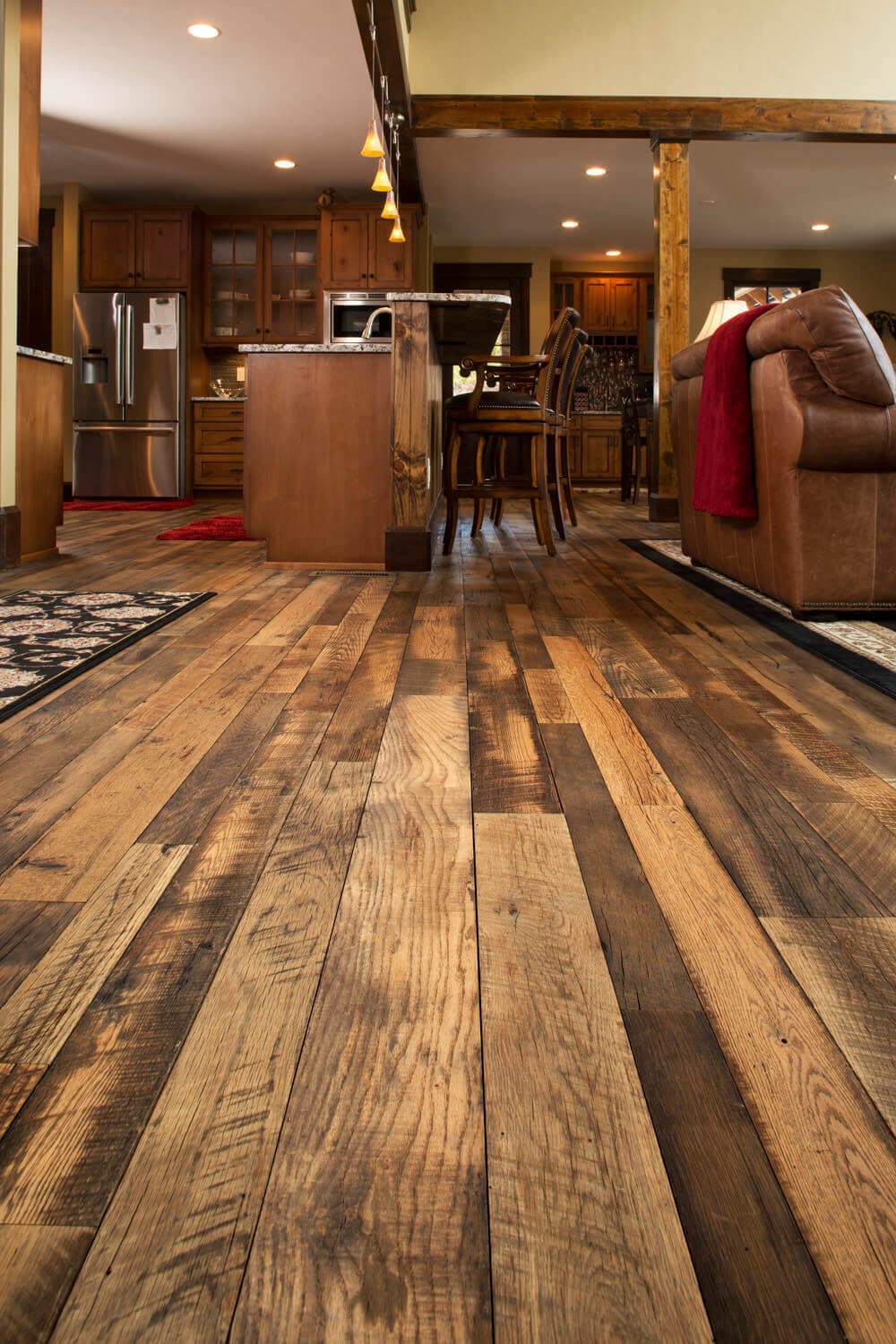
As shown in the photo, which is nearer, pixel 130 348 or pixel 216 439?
pixel 130 348

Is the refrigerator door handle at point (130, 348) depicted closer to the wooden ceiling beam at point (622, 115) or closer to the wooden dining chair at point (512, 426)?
the wooden ceiling beam at point (622, 115)

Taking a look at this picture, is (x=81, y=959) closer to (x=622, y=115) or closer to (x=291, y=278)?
(x=622, y=115)

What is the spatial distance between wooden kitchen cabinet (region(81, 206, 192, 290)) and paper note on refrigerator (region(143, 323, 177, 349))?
330 mm

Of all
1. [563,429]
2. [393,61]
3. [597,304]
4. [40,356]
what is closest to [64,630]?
[40,356]

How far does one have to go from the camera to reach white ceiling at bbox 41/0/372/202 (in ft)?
18.3

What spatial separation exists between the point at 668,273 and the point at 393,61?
1.96m

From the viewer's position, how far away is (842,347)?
2676 mm

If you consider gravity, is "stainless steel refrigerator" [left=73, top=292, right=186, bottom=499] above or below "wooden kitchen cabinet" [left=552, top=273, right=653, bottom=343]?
below

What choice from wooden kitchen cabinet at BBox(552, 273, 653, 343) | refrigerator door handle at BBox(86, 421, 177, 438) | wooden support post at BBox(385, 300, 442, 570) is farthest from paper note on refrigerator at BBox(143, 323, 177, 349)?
wooden support post at BBox(385, 300, 442, 570)

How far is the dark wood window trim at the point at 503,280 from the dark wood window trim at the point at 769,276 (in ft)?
6.73

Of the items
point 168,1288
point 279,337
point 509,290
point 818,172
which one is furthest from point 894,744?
point 509,290

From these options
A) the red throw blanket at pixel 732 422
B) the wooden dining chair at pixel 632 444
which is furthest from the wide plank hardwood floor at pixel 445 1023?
the wooden dining chair at pixel 632 444

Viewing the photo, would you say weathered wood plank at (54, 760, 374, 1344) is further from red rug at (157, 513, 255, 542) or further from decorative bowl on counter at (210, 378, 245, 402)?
decorative bowl on counter at (210, 378, 245, 402)

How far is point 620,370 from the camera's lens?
11.4m
